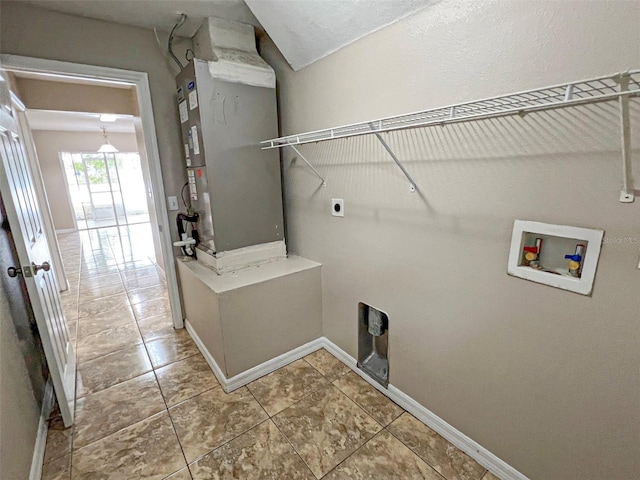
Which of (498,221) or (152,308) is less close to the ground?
(498,221)

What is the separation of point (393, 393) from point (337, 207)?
1.19 meters

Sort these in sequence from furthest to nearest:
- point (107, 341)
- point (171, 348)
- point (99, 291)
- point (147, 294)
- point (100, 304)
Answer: point (99, 291), point (147, 294), point (100, 304), point (107, 341), point (171, 348)

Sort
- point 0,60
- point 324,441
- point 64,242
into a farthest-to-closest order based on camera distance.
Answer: point 64,242 < point 0,60 < point 324,441

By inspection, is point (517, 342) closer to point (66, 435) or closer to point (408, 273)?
point (408, 273)

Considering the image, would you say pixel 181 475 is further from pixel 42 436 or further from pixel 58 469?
pixel 42 436

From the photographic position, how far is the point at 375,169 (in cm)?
161

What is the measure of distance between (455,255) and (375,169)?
2.05ft

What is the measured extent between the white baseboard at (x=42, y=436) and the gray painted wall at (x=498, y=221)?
1814mm

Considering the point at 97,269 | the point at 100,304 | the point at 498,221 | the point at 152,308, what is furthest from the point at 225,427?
the point at 97,269

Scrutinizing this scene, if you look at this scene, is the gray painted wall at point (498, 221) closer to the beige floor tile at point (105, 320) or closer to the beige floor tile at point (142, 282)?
the beige floor tile at point (105, 320)

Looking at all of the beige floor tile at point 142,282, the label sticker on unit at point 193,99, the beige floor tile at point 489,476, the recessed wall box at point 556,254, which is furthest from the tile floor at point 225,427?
the label sticker on unit at point 193,99

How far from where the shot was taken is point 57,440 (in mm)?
1565

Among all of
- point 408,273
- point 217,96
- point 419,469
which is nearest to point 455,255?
point 408,273

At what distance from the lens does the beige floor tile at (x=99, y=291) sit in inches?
134
